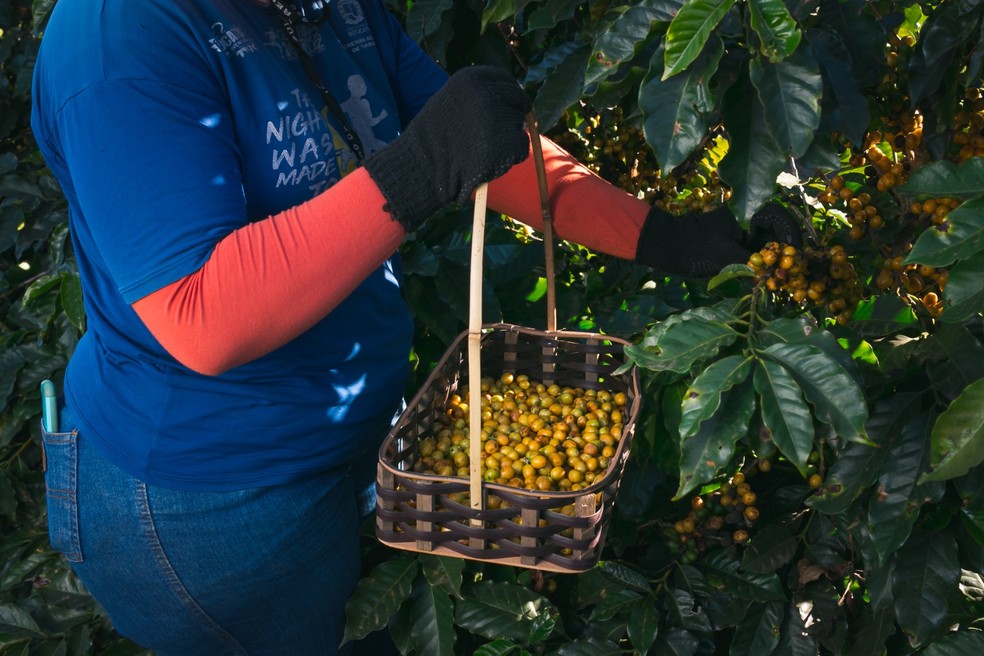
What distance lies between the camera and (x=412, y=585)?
182cm

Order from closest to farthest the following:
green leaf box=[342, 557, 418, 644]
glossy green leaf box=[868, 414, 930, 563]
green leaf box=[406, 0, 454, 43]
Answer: glossy green leaf box=[868, 414, 930, 563] → green leaf box=[342, 557, 418, 644] → green leaf box=[406, 0, 454, 43]

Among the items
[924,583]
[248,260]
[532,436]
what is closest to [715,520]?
[924,583]

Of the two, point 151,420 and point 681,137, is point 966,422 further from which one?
point 151,420

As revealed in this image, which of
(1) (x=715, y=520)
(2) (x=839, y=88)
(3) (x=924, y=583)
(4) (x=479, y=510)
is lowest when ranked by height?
(1) (x=715, y=520)

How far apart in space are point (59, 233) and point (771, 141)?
5.53 feet

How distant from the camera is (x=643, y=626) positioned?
1756 millimetres

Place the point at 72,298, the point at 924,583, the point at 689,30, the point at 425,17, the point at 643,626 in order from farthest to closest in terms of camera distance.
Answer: the point at 72,298 → the point at 425,17 → the point at 643,626 → the point at 924,583 → the point at 689,30

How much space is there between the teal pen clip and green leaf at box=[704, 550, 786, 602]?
115 centimetres

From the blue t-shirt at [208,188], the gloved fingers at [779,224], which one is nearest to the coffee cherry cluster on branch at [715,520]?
the gloved fingers at [779,224]

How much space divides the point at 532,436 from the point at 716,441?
402 mm

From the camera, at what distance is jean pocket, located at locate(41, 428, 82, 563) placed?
153 centimetres

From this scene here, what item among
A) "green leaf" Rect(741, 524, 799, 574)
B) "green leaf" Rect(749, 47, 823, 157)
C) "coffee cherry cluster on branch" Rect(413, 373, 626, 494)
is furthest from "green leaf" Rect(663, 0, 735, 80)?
"green leaf" Rect(741, 524, 799, 574)

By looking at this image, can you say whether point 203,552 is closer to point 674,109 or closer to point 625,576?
point 625,576

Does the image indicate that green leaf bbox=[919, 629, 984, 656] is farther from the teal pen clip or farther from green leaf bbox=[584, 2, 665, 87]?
the teal pen clip
